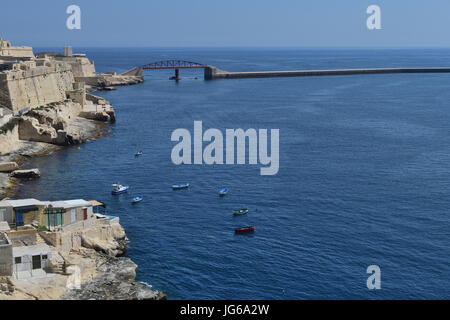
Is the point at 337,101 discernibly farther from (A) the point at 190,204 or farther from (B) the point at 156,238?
(B) the point at 156,238

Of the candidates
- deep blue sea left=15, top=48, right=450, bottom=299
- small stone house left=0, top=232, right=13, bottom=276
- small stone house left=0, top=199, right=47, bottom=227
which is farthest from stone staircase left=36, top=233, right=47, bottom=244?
deep blue sea left=15, top=48, right=450, bottom=299

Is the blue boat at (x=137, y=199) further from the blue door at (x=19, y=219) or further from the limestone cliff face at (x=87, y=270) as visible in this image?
the blue door at (x=19, y=219)

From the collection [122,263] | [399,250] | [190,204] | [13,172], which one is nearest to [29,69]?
[13,172]

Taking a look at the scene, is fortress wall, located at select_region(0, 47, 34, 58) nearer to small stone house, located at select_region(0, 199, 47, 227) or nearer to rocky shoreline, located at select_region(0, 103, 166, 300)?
small stone house, located at select_region(0, 199, 47, 227)

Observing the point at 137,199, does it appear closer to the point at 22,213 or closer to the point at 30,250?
the point at 22,213

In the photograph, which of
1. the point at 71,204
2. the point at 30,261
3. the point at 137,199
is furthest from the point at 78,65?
the point at 30,261
